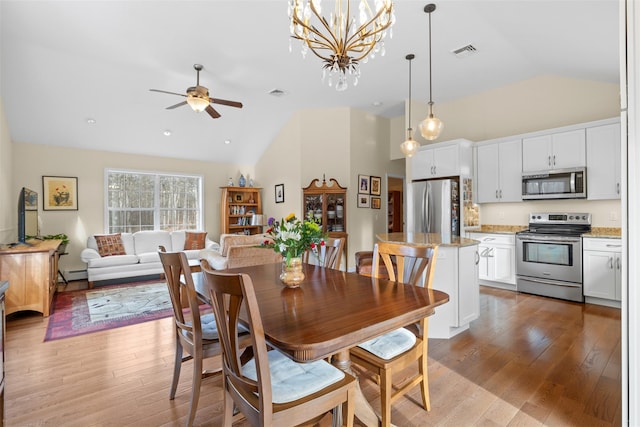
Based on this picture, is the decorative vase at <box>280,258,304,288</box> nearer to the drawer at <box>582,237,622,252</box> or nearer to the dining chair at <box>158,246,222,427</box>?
the dining chair at <box>158,246,222,427</box>

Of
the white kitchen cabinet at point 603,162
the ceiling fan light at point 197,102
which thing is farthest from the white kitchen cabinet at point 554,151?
the ceiling fan light at point 197,102

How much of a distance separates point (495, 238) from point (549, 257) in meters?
0.73

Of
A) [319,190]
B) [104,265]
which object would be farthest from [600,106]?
[104,265]

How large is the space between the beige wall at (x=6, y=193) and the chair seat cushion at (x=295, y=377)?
482 cm

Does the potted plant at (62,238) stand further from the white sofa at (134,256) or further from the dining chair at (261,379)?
the dining chair at (261,379)

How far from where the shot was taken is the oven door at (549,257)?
159 inches

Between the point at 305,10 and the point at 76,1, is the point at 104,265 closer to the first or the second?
the point at 76,1

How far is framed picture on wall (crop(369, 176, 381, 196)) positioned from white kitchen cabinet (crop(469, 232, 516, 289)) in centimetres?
211

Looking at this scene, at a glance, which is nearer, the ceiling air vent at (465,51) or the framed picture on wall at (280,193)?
the ceiling air vent at (465,51)

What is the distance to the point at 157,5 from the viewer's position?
10.4 feet

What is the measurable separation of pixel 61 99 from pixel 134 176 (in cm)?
197

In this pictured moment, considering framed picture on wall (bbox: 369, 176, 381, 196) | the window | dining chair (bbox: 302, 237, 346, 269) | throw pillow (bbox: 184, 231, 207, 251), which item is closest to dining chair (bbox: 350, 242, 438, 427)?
dining chair (bbox: 302, 237, 346, 269)

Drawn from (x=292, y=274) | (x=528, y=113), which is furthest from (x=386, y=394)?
(x=528, y=113)

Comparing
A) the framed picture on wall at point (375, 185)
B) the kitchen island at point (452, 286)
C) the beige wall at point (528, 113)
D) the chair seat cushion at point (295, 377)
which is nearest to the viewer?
the chair seat cushion at point (295, 377)
